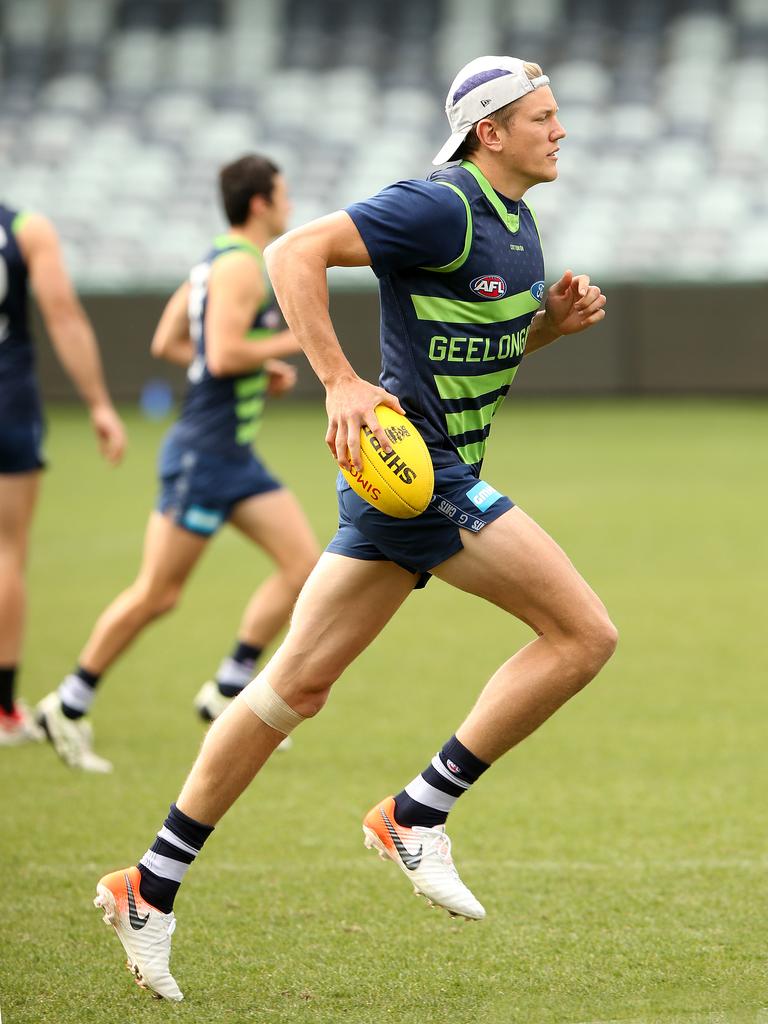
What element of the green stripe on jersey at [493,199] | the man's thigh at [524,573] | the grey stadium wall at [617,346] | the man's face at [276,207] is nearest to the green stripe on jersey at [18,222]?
the man's face at [276,207]

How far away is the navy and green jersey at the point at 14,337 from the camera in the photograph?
20.6 ft

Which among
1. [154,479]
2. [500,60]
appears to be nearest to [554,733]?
[500,60]

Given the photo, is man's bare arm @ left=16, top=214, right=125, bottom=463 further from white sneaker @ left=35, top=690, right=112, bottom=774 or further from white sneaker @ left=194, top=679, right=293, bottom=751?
white sneaker @ left=194, top=679, right=293, bottom=751

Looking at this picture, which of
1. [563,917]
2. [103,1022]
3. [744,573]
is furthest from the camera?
[744,573]

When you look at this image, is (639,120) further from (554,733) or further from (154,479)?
(554,733)

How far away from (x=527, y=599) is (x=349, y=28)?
85.4ft

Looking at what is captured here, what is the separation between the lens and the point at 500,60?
154 inches

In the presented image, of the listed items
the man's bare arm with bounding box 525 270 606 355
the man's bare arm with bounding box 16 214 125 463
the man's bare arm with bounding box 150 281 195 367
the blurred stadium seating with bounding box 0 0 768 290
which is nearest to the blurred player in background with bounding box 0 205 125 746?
the man's bare arm with bounding box 16 214 125 463

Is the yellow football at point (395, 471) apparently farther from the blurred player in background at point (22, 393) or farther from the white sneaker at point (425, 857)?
the blurred player in background at point (22, 393)

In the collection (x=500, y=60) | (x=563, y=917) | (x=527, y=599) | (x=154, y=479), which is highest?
(x=500, y=60)

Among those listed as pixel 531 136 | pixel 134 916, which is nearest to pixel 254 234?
pixel 531 136

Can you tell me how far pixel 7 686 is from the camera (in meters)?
6.54

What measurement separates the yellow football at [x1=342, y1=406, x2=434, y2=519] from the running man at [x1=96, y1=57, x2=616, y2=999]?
0.03 metres

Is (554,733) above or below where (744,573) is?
above
